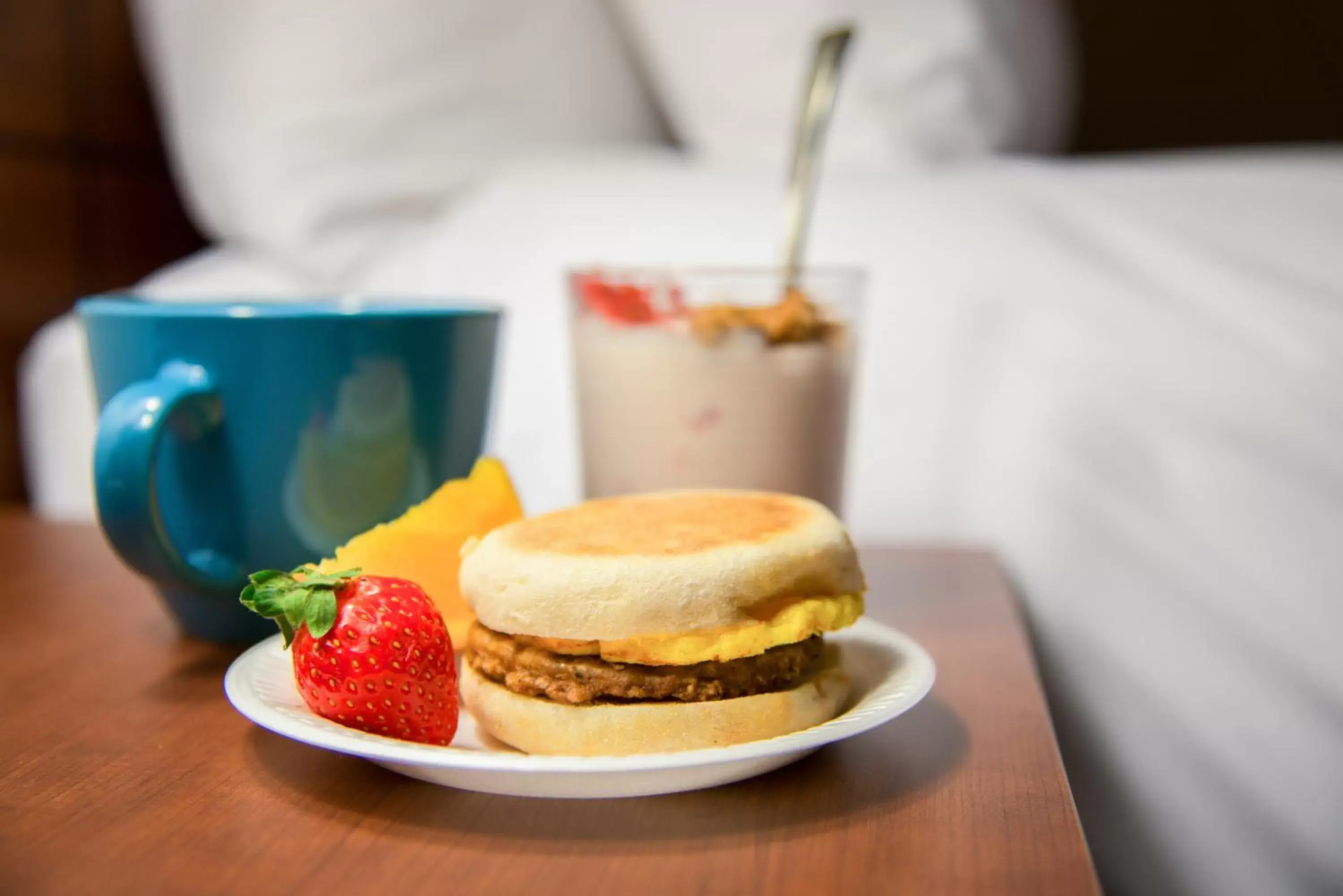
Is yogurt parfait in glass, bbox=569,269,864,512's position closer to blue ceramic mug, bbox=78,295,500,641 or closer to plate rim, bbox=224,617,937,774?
blue ceramic mug, bbox=78,295,500,641

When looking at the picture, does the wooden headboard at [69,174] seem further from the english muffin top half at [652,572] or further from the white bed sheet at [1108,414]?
the english muffin top half at [652,572]

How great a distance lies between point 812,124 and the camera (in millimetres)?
859

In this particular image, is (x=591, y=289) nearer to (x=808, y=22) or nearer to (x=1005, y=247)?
(x=1005, y=247)

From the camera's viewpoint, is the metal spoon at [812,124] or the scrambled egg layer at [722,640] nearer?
the scrambled egg layer at [722,640]

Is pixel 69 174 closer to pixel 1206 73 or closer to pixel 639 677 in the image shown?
pixel 639 677

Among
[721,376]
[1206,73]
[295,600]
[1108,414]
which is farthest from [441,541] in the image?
[1206,73]

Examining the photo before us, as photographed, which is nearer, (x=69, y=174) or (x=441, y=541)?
(x=441, y=541)

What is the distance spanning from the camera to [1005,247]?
103 cm

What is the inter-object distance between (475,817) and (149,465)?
263mm

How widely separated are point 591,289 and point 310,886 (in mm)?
515

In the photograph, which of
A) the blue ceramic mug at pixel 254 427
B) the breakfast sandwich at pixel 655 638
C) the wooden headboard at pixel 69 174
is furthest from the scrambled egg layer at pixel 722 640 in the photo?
the wooden headboard at pixel 69 174

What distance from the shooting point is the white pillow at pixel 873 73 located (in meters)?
1.26

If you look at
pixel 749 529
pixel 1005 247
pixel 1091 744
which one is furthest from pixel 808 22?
pixel 749 529

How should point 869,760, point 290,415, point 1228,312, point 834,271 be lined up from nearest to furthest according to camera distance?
point 869,760
point 290,415
point 834,271
point 1228,312
